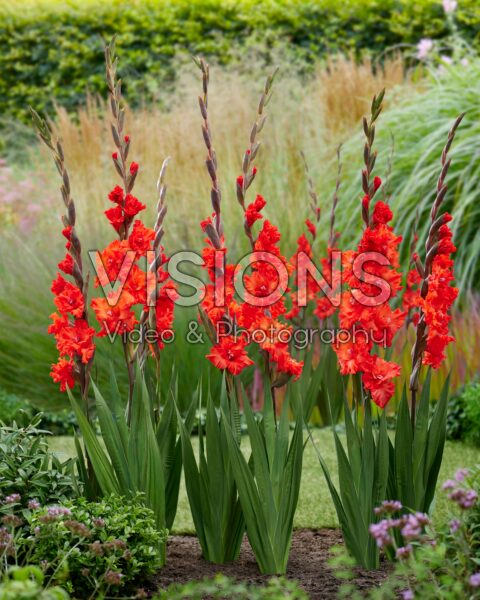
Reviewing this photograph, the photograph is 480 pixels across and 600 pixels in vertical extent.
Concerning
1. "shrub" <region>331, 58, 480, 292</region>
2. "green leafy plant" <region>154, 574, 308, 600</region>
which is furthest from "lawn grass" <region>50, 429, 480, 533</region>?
"shrub" <region>331, 58, 480, 292</region>

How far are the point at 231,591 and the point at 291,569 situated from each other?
0.50 metres

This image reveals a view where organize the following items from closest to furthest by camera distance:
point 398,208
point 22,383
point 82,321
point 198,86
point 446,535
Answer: point 446,535, point 82,321, point 22,383, point 398,208, point 198,86

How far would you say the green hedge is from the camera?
12.7 m

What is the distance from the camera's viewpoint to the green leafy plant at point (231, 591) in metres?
2.20

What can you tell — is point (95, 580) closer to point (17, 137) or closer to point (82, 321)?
point (82, 321)

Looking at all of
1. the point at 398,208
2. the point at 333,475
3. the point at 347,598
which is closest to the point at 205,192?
the point at 398,208

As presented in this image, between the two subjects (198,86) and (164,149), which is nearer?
(164,149)

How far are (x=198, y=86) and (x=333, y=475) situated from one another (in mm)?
6489

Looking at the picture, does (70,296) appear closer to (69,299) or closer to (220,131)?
(69,299)

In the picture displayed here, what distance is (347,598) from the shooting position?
2.47m

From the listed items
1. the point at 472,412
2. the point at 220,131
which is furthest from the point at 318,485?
the point at 220,131

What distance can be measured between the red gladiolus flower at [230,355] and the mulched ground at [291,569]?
0.63m

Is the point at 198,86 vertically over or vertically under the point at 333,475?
over

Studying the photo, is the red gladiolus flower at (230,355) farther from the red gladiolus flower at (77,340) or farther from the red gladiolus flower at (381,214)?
the red gladiolus flower at (381,214)
